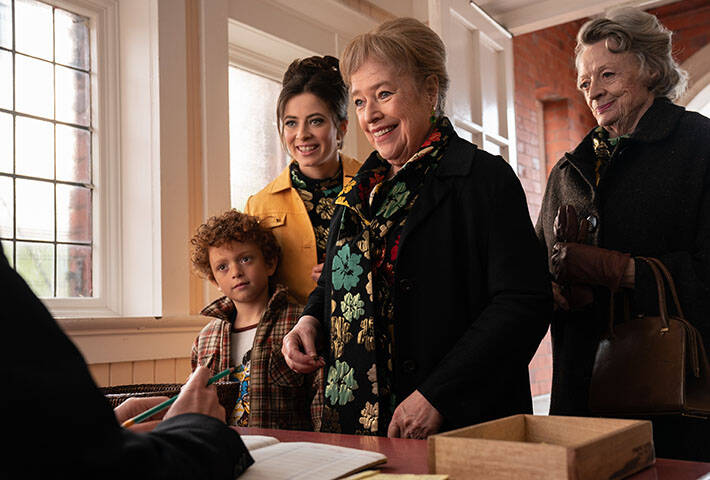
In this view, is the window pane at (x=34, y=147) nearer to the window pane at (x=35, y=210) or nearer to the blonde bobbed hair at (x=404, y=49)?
the window pane at (x=35, y=210)

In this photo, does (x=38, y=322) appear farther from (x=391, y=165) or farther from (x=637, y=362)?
(x=637, y=362)

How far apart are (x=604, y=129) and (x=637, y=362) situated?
70cm

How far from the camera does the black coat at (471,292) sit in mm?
1376

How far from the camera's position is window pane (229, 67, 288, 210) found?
378 cm

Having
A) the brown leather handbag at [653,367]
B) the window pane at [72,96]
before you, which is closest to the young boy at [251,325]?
the brown leather handbag at [653,367]

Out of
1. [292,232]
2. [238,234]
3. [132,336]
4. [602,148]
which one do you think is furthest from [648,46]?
[132,336]

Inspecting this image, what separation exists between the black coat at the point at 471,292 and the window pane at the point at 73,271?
1.89 metres

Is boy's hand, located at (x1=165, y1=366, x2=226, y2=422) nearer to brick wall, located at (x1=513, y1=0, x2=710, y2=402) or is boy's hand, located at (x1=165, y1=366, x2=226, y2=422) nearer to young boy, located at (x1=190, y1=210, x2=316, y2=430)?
young boy, located at (x1=190, y1=210, x2=316, y2=430)

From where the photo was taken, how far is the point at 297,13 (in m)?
3.81

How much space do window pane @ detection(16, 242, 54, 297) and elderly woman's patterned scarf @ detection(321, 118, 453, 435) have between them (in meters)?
1.65

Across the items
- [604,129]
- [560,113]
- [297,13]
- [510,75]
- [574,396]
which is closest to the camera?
[574,396]

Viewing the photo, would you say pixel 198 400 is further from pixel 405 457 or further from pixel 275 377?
pixel 275 377

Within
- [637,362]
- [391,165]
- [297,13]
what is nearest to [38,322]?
[391,165]

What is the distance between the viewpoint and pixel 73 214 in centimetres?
297
